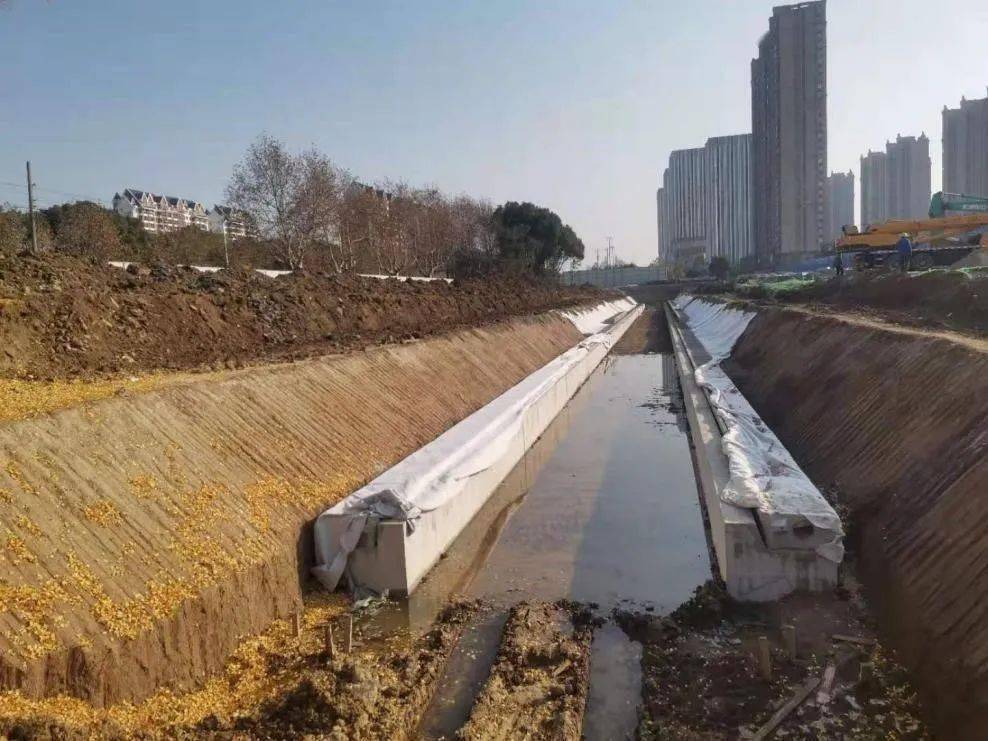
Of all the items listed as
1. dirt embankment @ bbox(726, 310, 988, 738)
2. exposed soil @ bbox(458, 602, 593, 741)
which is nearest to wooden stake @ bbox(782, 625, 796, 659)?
dirt embankment @ bbox(726, 310, 988, 738)

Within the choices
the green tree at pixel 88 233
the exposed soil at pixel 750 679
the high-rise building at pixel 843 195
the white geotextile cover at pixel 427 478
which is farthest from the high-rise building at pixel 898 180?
the exposed soil at pixel 750 679

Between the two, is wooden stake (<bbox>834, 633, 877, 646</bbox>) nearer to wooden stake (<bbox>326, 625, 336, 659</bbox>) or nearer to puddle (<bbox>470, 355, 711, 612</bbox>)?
puddle (<bbox>470, 355, 711, 612</bbox>)

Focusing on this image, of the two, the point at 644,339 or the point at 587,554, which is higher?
the point at 644,339

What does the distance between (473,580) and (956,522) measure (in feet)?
18.7

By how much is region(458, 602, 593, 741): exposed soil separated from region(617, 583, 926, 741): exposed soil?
0.60m

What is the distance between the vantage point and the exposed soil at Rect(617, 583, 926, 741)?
6.20 metres

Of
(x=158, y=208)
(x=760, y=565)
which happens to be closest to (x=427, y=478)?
(x=760, y=565)

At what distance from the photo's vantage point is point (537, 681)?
7.01m

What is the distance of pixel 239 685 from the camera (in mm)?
6750

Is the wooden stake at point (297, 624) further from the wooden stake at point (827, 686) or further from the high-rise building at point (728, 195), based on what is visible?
the high-rise building at point (728, 195)

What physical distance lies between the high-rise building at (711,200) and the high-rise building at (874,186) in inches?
797

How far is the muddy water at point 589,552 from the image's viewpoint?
23.8 ft

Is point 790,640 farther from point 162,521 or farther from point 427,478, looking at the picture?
point 162,521

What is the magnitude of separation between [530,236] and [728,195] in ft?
313
